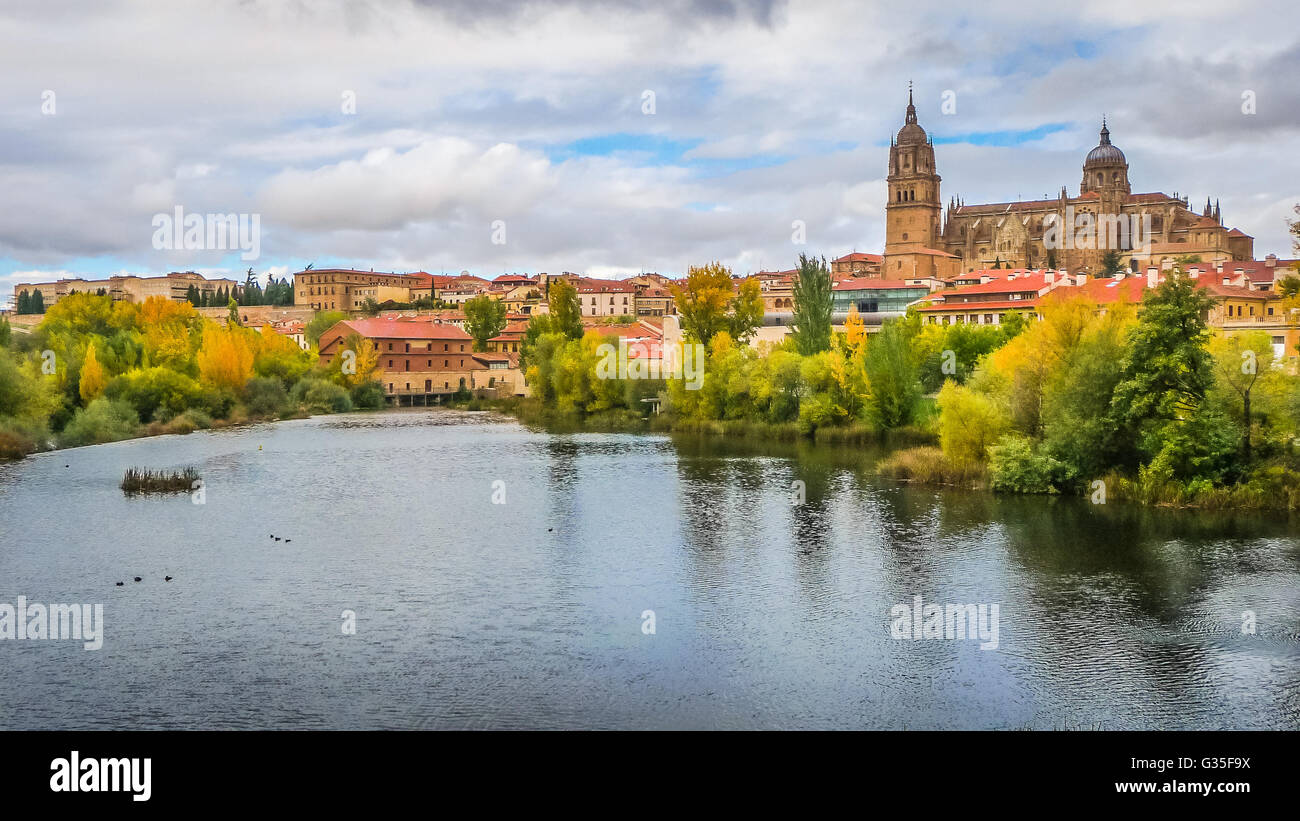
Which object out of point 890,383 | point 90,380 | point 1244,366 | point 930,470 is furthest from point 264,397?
point 1244,366

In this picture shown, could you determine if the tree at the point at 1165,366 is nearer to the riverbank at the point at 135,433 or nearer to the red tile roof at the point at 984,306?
the riverbank at the point at 135,433

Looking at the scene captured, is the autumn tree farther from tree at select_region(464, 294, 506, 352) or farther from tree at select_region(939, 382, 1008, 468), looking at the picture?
tree at select_region(464, 294, 506, 352)

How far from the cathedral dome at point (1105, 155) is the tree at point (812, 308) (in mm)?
69992

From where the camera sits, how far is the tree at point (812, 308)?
45094 millimetres

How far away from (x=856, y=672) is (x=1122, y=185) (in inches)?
4042

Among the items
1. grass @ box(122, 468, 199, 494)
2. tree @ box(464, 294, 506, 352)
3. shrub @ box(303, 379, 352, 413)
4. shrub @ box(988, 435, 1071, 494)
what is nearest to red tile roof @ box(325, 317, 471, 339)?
tree @ box(464, 294, 506, 352)

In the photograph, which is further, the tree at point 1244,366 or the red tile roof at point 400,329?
the red tile roof at point 400,329

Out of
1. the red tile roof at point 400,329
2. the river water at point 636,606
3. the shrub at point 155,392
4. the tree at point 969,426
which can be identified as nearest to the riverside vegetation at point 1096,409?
the tree at point 969,426

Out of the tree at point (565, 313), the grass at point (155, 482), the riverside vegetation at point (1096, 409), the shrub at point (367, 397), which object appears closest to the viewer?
the riverside vegetation at point (1096, 409)

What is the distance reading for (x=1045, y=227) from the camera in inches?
4035

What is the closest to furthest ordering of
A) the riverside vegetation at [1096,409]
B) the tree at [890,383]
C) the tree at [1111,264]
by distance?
the riverside vegetation at [1096,409] < the tree at [890,383] < the tree at [1111,264]

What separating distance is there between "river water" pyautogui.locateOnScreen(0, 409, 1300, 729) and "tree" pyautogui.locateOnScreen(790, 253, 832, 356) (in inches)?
705
